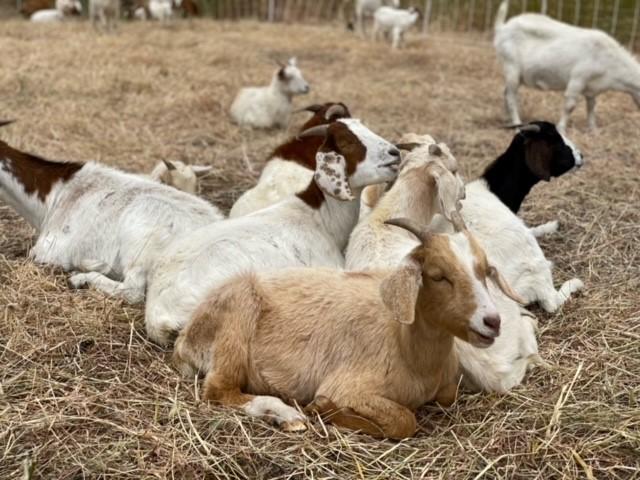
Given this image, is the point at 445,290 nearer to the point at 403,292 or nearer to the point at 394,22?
the point at 403,292

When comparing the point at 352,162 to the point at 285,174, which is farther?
the point at 285,174

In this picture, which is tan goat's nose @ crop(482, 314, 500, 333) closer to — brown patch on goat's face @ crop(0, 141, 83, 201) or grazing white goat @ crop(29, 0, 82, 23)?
brown patch on goat's face @ crop(0, 141, 83, 201)

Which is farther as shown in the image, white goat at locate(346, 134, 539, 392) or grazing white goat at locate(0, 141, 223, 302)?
grazing white goat at locate(0, 141, 223, 302)

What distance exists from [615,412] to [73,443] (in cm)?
212

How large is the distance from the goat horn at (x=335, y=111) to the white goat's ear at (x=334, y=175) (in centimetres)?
144

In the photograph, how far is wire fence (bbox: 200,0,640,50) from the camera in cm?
1611

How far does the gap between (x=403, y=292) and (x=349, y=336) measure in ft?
1.61

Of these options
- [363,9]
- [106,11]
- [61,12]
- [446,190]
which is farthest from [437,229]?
[61,12]

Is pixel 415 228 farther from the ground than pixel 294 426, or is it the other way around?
pixel 415 228

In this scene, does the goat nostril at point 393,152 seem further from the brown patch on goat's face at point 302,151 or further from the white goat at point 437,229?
the brown patch on goat's face at point 302,151

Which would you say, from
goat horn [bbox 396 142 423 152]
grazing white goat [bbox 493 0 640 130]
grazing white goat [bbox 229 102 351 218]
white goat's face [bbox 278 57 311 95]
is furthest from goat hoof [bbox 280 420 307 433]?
white goat's face [bbox 278 57 311 95]

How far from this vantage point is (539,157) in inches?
207

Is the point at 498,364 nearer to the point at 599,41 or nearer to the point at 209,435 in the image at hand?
the point at 209,435

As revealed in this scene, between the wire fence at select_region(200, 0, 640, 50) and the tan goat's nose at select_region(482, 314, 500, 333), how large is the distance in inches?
555
